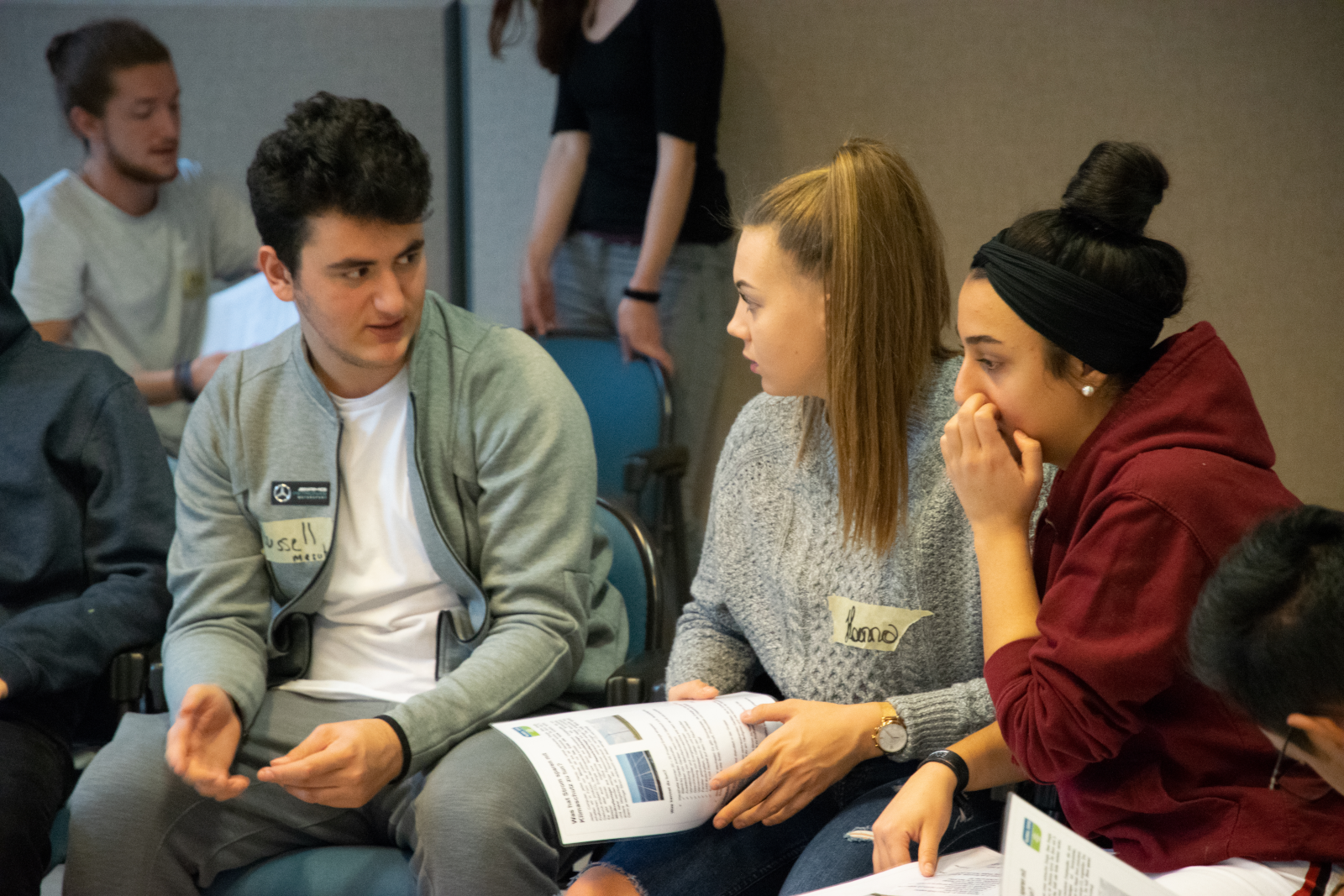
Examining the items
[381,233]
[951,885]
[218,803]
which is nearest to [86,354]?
[381,233]

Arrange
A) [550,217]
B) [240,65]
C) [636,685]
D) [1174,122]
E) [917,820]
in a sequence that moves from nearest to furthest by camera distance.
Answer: [917,820], [636,685], [1174,122], [550,217], [240,65]

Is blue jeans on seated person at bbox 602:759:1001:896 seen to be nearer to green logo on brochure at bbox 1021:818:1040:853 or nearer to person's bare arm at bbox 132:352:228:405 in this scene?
green logo on brochure at bbox 1021:818:1040:853

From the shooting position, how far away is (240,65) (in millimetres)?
3145

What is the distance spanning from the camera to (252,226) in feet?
9.95

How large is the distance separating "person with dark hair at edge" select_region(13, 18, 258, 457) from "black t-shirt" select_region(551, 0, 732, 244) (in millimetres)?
995

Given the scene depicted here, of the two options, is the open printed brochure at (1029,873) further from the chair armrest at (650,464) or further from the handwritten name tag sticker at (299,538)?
the chair armrest at (650,464)

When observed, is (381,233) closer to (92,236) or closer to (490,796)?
(490,796)

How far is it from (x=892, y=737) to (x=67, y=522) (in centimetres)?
132

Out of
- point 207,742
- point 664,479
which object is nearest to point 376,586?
point 207,742

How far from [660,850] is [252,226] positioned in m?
2.36

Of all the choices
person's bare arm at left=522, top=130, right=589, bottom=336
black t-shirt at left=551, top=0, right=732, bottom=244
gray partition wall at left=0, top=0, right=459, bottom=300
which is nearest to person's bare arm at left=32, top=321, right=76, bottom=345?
gray partition wall at left=0, top=0, right=459, bottom=300

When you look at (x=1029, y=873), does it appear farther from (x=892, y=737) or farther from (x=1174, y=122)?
(x=1174, y=122)

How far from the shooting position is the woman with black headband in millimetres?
998

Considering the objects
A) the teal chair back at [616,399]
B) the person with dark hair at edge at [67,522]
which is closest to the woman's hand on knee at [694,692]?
the person with dark hair at edge at [67,522]
